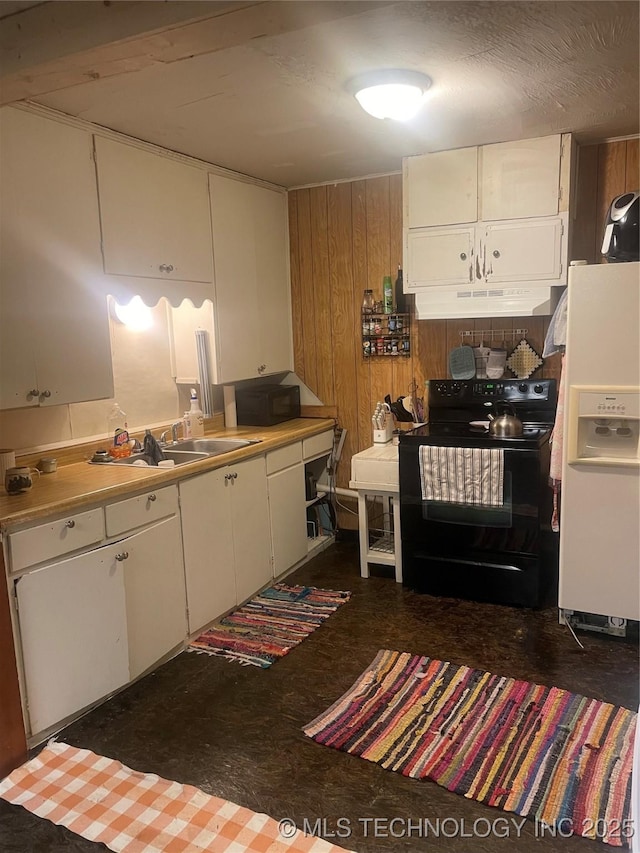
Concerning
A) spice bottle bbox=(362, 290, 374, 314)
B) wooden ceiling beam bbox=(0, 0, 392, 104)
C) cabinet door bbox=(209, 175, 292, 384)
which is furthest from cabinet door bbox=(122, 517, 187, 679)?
spice bottle bbox=(362, 290, 374, 314)

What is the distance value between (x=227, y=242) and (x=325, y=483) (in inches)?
66.7

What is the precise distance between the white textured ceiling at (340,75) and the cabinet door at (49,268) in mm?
184

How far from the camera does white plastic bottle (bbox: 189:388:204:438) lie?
3.62m

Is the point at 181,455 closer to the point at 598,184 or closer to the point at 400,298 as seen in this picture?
the point at 400,298

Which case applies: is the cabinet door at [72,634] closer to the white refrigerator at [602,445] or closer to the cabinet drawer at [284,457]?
the cabinet drawer at [284,457]

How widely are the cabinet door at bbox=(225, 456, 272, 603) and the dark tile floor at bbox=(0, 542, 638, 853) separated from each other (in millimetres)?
495

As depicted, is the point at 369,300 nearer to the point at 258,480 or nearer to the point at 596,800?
the point at 258,480

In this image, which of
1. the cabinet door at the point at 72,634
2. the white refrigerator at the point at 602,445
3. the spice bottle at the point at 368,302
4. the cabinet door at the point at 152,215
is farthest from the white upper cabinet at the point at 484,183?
the cabinet door at the point at 72,634

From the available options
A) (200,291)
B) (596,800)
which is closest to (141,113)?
(200,291)

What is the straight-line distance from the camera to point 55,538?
234 cm

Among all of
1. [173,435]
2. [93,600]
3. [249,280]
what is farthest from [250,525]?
[249,280]

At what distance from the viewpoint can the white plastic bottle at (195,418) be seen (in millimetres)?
3625

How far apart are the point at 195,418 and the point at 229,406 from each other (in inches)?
14.0

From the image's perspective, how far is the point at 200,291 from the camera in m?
3.42
